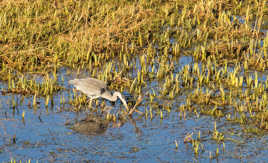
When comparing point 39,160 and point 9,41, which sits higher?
point 9,41

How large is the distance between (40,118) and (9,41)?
9.47ft

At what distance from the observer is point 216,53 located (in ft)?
33.0

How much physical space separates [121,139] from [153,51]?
3524 millimetres

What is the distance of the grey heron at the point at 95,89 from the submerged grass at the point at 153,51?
8.6 inches

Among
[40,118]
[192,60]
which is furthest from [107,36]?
[40,118]

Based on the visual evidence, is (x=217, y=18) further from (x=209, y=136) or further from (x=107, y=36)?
(x=209, y=136)

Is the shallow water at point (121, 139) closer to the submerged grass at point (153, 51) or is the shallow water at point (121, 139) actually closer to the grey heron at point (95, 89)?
the submerged grass at point (153, 51)

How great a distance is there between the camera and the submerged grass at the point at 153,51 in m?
8.09

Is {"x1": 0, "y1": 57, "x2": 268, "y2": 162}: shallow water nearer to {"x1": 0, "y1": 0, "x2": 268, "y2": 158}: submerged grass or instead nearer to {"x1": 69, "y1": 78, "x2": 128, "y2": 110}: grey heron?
{"x1": 0, "y1": 0, "x2": 268, "y2": 158}: submerged grass

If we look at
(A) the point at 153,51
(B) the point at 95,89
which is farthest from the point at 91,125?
(A) the point at 153,51

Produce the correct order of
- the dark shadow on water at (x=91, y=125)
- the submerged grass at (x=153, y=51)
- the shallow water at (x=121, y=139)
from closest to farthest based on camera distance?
the shallow water at (x=121, y=139), the dark shadow on water at (x=91, y=125), the submerged grass at (x=153, y=51)

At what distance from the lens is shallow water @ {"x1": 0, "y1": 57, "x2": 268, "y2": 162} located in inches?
251

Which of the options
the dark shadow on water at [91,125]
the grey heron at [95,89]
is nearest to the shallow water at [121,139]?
the dark shadow on water at [91,125]

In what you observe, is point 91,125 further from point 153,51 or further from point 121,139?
point 153,51
